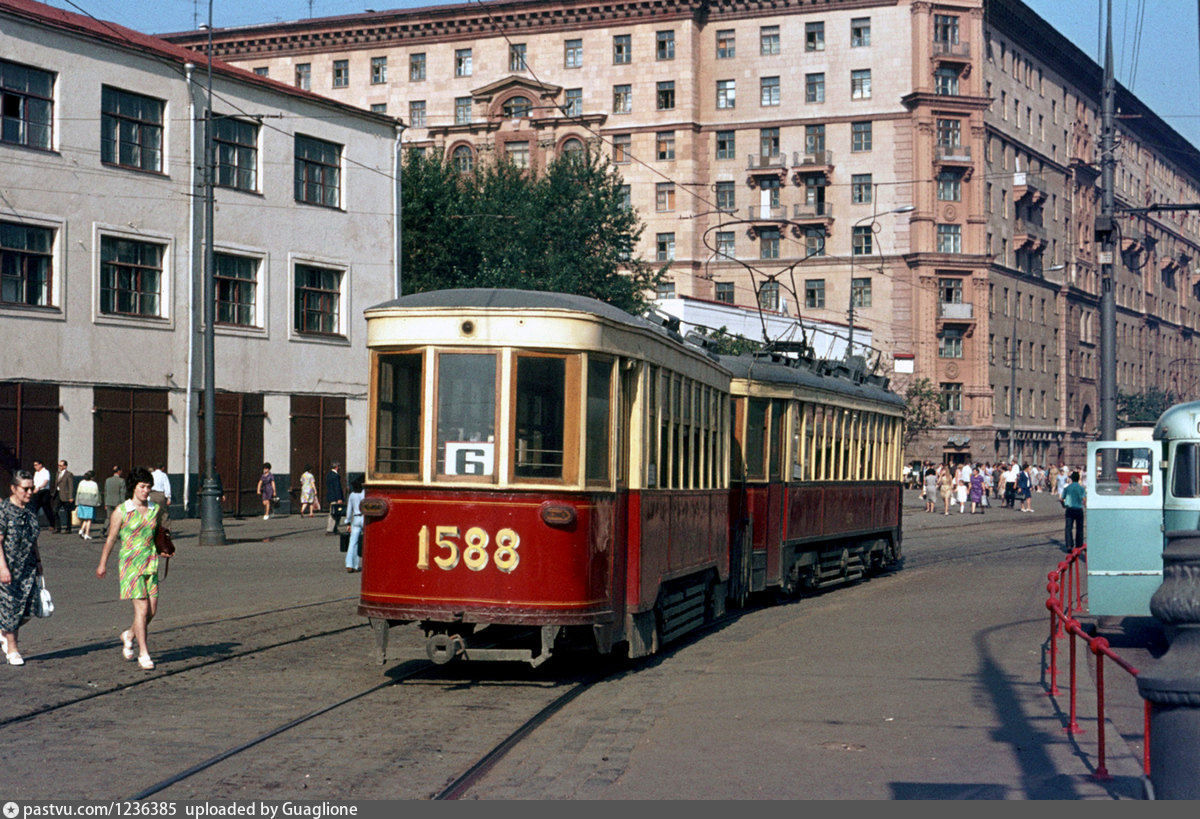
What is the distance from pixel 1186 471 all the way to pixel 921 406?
52.8 m

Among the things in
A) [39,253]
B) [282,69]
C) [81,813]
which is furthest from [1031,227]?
[81,813]

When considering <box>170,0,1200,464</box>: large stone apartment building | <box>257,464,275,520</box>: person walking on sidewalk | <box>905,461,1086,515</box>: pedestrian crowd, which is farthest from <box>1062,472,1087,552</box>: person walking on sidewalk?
<box>170,0,1200,464</box>: large stone apartment building

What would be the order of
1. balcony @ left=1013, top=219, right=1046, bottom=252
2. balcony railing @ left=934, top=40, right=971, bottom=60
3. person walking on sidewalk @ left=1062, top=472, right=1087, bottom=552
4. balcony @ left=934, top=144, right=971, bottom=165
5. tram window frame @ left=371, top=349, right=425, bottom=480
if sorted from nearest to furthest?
1. tram window frame @ left=371, top=349, right=425, bottom=480
2. person walking on sidewalk @ left=1062, top=472, right=1087, bottom=552
3. balcony railing @ left=934, top=40, right=971, bottom=60
4. balcony @ left=934, top=144, right=971, bottom=165
5. balcony @ left=1013, top=219, right=1046, bottom=252

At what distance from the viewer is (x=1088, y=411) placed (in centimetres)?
9056

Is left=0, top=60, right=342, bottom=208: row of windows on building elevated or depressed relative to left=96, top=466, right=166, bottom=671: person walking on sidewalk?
elevated

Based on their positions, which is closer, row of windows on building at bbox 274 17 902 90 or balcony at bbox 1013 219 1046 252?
row of windows on building at bbox 274 17 902 90

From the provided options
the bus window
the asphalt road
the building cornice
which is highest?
the building cornice

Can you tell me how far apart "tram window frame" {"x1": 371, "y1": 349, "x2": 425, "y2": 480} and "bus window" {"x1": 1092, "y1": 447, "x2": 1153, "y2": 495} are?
307 inches

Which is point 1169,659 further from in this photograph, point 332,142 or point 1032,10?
point 1032,10

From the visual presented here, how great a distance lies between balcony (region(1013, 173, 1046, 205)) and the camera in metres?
78.8

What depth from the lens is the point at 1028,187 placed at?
79125 mm

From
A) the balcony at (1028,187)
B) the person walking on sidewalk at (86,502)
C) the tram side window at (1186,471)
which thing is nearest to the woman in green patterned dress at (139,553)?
the tram side window at (1186,471)

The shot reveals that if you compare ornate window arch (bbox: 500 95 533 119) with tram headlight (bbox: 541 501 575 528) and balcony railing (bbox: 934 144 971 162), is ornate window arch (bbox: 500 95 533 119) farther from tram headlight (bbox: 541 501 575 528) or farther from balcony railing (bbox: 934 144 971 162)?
tram headlight (bbox: 541 501 575 528)

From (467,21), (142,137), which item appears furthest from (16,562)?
(467,21)
